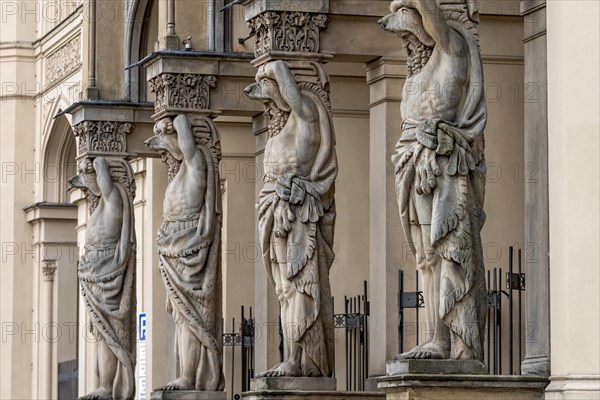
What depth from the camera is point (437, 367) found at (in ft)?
46.2

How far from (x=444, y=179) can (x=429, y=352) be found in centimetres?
126

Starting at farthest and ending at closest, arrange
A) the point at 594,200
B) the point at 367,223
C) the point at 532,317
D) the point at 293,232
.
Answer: the point at 367,223
the point at 293,232
the point at 532,317
the point at 594,200

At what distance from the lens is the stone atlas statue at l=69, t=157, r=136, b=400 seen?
24.1 m

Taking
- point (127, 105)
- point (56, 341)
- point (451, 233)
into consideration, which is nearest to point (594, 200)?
point (451, 233)

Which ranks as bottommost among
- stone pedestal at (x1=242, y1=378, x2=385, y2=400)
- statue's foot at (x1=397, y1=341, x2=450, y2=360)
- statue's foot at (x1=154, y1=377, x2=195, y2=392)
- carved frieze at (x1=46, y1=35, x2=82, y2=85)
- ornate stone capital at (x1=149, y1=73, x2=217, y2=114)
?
statue's foot at (x1=154, y1=377, x2=195, y2=392)

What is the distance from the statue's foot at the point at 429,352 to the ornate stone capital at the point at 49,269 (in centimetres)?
2208

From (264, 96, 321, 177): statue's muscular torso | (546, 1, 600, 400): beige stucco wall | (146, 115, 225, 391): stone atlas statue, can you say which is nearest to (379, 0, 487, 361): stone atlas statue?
(546, 1, 600, 400): beige stucco wall

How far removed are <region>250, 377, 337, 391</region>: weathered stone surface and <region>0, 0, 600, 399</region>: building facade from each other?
1.13 metres

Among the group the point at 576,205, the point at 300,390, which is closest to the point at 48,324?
the point at 300,390

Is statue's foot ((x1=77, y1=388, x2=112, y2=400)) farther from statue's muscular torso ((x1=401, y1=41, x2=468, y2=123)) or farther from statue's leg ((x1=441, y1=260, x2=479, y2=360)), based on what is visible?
statue's leg ((x1=441, y1=260, x2=479, y2=360))

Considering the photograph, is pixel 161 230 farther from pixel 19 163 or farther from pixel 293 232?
pixel 19 163

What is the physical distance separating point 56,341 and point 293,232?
18.9m

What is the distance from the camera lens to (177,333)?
21.2 metres

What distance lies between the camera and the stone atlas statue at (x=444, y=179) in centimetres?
1436
